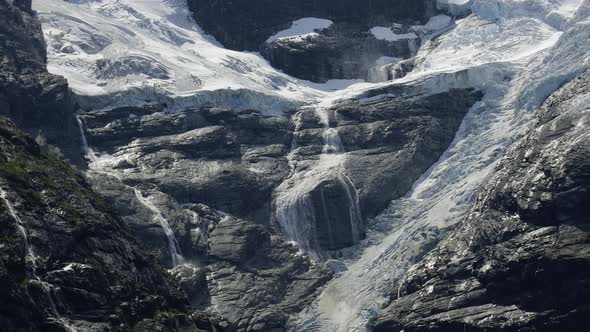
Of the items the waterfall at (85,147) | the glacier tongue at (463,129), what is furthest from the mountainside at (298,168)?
the waterfall at (85,147)

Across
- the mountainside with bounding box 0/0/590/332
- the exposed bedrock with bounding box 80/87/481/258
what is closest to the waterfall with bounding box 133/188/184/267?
the mountainside with bounding box 0/0/590/332

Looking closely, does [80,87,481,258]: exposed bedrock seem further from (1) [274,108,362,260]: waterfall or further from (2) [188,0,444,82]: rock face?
(2) [188,0,444,82]: rock face

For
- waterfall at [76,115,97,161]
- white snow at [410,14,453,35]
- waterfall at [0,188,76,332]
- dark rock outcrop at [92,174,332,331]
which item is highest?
white snow at [410,14,453,35]

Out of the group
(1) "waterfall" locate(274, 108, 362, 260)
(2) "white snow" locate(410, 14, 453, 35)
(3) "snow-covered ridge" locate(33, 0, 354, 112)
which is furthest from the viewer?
(2) "white snow" locate(410, 14, 453, 35)

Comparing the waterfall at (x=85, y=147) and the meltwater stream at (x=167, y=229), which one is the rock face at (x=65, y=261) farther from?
the waterfall at (x=85, y=147)

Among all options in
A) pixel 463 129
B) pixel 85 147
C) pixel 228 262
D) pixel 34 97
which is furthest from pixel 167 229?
pixel 463 129

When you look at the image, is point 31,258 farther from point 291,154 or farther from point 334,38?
point 334,38
